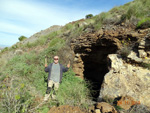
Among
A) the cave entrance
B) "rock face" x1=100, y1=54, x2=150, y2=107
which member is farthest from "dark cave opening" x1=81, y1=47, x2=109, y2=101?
"rock face" x1=100, y1=54, x2=150, y2=107

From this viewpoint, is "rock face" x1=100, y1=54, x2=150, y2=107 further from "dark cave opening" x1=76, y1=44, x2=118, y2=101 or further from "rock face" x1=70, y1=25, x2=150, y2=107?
"dark cave opening" x1=76, y1=44, x2=118, y2=101

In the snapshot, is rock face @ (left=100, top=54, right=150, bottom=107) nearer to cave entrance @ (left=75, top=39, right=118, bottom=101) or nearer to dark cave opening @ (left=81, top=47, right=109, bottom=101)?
cave entrance @ (left=75, top=39, right=118, bottom=101)

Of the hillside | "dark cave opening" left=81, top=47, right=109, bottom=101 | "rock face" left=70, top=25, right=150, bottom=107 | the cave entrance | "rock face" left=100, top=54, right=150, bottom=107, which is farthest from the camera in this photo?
"dark cave opening" left=81, top=47, right=109, bottom=101

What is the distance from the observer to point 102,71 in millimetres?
7797

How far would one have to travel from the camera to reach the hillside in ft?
8.15

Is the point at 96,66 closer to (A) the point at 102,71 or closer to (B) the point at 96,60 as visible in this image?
(A) the point at 102,71

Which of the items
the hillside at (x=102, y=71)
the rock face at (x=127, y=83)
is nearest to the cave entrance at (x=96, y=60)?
the hillside at (x=102, y=71)

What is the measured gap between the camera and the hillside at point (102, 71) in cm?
248

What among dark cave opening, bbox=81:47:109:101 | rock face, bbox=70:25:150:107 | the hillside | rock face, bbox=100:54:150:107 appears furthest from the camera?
dark cave opening, bbox=81:47:109:101

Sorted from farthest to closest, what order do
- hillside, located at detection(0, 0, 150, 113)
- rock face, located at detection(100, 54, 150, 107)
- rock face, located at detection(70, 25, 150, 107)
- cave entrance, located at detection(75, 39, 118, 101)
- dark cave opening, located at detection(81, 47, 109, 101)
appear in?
dark cave opening, located at detection(81, 47, 109, 101) < cave entrance, located at detection(75, 39, 118, 101) < rock face, located at detection(70, 25, 150, 107) < rock face, located at detection(100, 54, 150, 107) < hillside, located at detection(0, 0, 150, 113)

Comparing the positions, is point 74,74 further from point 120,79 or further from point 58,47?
point 120,79

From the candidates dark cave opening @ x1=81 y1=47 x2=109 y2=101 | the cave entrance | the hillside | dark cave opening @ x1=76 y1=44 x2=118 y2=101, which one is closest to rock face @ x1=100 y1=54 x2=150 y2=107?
the hillside

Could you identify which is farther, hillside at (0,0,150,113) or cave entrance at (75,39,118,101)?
cave entrance at (75,39,118,101)

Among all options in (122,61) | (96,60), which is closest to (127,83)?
(122,61)
